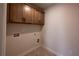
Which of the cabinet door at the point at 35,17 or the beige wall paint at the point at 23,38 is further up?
the cabinet door at the point at 35,17

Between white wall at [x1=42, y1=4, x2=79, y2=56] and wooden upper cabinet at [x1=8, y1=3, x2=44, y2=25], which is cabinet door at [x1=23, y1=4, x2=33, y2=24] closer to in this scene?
wooden upper cabinet at [x1=8, y1=3, x2=44, y2=25]

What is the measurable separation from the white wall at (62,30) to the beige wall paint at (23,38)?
0.16 meters

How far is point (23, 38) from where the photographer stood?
1507 millimetres

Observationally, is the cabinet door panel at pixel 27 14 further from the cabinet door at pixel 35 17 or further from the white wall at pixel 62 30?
the white wall at pixel 62 30

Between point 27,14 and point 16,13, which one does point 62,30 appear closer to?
point 27,14

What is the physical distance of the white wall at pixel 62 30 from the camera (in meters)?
1.54

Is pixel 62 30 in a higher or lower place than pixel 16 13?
lower

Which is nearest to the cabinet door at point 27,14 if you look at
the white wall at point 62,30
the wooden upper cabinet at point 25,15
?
the wooden upper cabinet at point 25,15

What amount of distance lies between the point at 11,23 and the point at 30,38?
36 centimetres

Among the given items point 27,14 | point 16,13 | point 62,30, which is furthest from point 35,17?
point 62,30

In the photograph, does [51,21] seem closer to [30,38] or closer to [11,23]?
[30,38]

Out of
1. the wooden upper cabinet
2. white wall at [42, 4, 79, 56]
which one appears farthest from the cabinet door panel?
white wall at [42, 4, 79, 56]

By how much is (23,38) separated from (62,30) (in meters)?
0.64

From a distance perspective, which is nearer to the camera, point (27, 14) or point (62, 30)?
point (27, 14)
